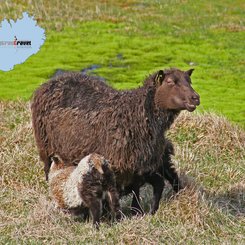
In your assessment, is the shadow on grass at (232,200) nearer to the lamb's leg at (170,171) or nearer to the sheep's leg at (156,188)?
the lamb's leg at (170,171)

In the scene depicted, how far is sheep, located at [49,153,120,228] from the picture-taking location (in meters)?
8.48

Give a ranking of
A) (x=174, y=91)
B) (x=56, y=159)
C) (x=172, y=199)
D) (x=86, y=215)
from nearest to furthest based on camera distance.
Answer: (x=174, y=91) → (x=86, y=215) → (x=172, y=199) → (x=56, y=159)

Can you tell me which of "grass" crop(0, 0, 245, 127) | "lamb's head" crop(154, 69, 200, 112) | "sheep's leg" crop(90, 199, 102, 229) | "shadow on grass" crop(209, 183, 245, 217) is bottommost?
"grass" crop(0, 0, 245, 127)

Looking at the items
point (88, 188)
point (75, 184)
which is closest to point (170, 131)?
point (75, 184)

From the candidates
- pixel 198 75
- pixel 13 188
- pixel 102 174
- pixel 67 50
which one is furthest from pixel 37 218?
pixel 67 50

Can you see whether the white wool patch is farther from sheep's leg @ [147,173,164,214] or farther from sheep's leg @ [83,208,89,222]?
sheep's leg @ [147,173,164,214]

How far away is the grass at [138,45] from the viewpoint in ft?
68.3

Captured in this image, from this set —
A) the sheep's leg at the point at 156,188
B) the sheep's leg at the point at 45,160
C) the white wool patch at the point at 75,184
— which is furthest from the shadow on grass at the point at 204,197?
the sheep's leg at the point at 45,160

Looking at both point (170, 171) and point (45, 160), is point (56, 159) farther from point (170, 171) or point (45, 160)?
point (170, 171)

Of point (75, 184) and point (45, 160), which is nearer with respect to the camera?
point (75, 184)

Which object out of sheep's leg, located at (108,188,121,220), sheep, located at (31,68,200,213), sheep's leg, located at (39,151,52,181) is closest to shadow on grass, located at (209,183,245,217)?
sheep, located at (31,68,200,213)

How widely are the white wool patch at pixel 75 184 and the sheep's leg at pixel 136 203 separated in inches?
Answer: 32.9

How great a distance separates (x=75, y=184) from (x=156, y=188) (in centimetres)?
124

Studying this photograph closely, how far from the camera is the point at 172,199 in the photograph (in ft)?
30.9
